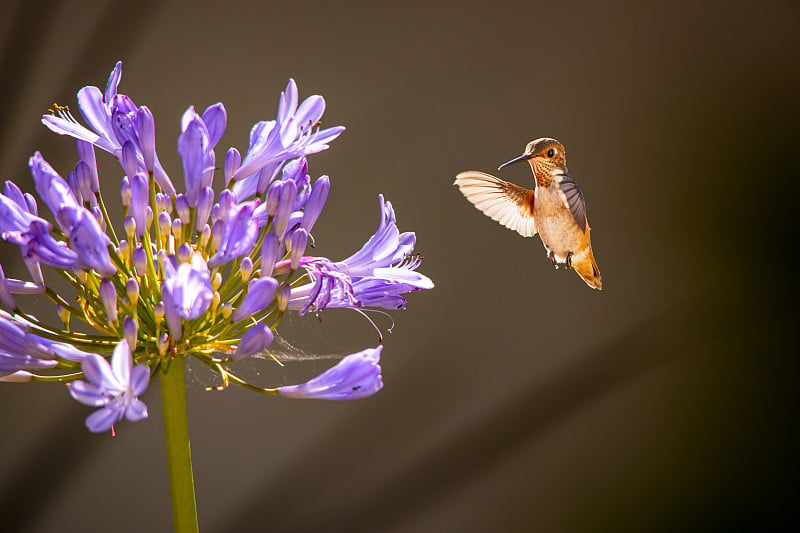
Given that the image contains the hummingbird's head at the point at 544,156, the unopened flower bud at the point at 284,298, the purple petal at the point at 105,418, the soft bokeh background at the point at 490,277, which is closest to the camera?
the purple petal at the point at 105,418

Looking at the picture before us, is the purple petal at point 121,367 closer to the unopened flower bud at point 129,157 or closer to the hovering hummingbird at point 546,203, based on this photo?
the unopened flower bud at point 129,157

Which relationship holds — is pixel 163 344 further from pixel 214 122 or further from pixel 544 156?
pixel 544 156

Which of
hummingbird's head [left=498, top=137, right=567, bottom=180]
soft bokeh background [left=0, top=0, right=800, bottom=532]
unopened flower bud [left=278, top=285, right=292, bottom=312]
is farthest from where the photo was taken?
soft bokeh background [left=0, top=0, right=800, bottom=532]

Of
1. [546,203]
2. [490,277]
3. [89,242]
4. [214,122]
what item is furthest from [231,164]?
[490,277]

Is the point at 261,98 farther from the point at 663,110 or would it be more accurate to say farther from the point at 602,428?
the point at 602,428

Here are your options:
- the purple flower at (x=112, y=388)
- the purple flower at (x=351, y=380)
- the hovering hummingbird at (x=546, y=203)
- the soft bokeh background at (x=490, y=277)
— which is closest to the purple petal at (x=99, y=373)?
the purple flower at (x=112, y=388)

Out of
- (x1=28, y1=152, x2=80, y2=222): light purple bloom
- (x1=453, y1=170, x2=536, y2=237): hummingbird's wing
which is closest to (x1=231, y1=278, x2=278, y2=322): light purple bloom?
(x1=28, y1=152, x2=80, y2=222): light purple bloom

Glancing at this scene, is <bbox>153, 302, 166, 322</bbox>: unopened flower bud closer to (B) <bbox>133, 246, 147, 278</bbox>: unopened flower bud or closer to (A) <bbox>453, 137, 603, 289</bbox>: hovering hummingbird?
(B) <bbox>133, 246, 147, 278</bbox>: unopened flower bud
